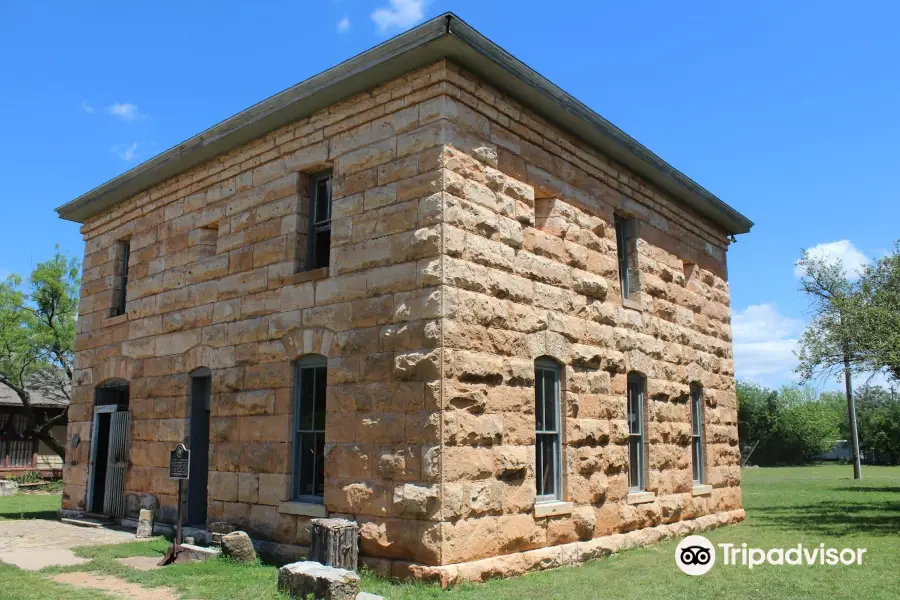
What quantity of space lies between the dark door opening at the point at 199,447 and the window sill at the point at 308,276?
8.30 ft

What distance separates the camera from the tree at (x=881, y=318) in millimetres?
14750

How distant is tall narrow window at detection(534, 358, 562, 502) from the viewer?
32.2ft

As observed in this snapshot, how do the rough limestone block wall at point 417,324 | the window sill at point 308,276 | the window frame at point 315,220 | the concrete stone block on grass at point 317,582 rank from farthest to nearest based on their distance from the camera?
the window frame at point 315,220
the window sill at point 308,276
the rough limestone block wall at point 417,324
the concrete stone block on grass at point 317,582

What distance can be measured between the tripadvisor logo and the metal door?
30.0 ft

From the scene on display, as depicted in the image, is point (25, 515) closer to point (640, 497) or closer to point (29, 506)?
point (29, 506)

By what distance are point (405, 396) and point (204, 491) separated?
16.1ft

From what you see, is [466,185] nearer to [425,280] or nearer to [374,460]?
[425,280]

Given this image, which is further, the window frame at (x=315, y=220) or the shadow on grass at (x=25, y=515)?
the shadow on grass at (x=25, y=515)

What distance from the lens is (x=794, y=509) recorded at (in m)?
17.2

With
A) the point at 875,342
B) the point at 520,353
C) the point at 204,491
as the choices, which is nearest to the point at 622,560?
the point at 520,353

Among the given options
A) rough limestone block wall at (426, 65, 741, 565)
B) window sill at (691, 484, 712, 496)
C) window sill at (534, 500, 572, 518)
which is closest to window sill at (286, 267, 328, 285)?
rough limestone block wall at (426, 65, 741, 565)

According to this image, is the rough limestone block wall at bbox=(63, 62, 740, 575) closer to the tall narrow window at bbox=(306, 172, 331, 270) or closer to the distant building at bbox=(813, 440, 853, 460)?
the tall narrow window at bbox=(306, 172, 331, 270)

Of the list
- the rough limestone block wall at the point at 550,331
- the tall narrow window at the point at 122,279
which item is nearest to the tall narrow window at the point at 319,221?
the rough limestone block wall at the point at 550,331

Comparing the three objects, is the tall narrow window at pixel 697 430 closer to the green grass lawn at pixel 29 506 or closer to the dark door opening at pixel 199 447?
the dark door opening at pixel 199 447
